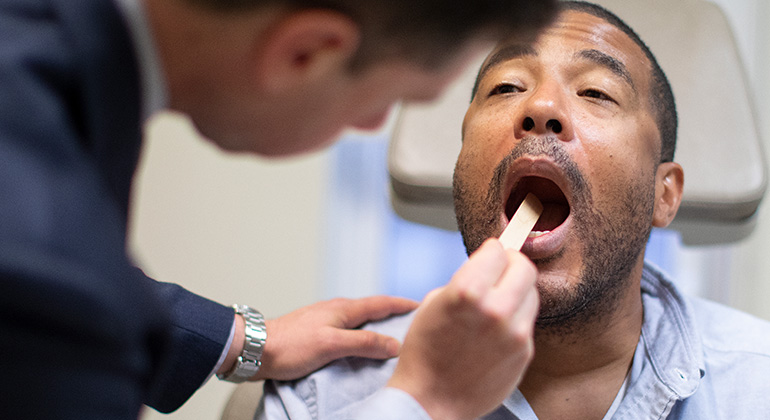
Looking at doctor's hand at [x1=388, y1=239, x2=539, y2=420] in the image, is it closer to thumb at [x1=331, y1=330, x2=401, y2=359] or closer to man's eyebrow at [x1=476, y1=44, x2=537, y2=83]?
thumb at [x1=331, y1=330, x2=401, y2=359]

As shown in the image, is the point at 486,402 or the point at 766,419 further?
the point at 766,419

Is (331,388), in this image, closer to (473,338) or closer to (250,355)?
(250,355)

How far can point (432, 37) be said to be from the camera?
19.8 inches

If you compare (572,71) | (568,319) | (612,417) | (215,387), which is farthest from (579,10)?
(215,387)

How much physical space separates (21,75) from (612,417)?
Result: 0.89 meters

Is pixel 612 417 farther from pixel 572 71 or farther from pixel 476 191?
pixel 572 71

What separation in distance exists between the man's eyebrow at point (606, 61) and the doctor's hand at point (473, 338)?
1.60ft

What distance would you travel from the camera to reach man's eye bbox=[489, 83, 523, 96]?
108cm

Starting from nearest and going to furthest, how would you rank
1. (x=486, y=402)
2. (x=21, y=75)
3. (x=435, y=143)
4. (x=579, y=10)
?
(x=21, y=75), (x=486, y=402), (x=579, y=10), (x=435, y=143)

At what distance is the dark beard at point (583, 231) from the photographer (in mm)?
953

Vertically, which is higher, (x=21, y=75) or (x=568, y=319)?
(x=21, y=75)

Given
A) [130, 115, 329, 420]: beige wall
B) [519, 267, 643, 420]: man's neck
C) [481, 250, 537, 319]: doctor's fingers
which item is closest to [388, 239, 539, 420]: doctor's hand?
[481, 250, 537, 319]: doctor's fingers

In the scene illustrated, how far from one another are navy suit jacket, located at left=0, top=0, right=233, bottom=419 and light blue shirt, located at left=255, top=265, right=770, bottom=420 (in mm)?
530

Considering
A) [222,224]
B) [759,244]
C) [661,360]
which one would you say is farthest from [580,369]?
[759,244]
